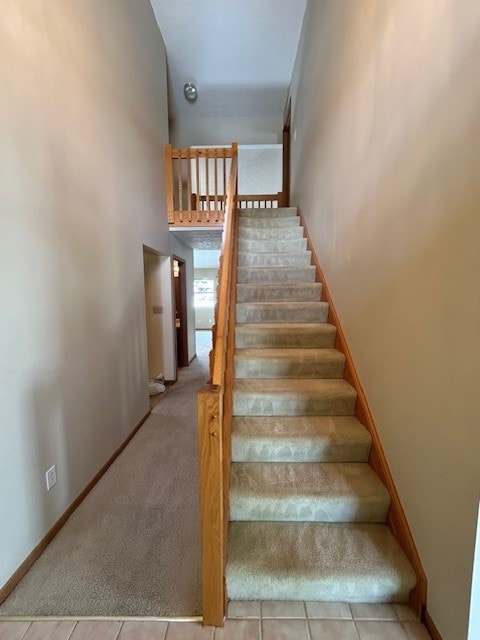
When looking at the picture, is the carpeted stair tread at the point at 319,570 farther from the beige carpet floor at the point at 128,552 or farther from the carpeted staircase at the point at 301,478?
the beige carpet floor at the point at 128,552

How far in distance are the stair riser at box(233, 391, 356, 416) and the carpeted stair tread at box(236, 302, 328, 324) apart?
32.0 inches

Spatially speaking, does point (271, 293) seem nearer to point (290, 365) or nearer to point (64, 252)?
point (290, 365)

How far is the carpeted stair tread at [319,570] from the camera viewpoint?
122cm

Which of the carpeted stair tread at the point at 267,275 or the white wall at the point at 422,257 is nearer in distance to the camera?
the white wall at the point at 422,257

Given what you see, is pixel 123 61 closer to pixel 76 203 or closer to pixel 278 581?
pixel 76 203

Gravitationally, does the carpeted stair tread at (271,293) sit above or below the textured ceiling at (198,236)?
below

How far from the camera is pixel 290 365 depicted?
210 centimetres

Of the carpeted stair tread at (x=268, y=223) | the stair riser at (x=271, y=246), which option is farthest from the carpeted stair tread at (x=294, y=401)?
the carpeted stair tread at (x=268, y=223)

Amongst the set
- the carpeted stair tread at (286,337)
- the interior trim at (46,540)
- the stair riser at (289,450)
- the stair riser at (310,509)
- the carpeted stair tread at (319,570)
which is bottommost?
the interior trim at (46,540)

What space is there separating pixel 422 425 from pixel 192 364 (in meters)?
4.38

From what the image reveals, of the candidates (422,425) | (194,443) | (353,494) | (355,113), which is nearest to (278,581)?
(353,494)

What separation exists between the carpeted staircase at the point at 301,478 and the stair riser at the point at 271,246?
843 millimetres

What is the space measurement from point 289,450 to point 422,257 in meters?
1.20

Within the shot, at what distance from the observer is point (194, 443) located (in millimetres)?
2539
